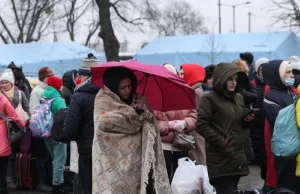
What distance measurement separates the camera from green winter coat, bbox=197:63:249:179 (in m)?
5.77

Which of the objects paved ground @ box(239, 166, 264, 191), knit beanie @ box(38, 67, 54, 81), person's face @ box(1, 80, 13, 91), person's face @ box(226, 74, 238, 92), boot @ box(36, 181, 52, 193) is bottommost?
paved ground @ box(239, 166, 264, 191)

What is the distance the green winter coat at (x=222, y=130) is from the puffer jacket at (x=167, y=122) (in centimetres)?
95

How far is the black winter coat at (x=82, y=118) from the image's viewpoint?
5.88 metres

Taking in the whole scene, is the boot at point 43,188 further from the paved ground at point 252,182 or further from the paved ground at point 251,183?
the paved ground at point 252,182

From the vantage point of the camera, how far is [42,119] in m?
8.58

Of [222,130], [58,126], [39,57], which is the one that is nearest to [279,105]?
[222,130]

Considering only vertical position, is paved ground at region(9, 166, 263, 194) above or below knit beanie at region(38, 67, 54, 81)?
below

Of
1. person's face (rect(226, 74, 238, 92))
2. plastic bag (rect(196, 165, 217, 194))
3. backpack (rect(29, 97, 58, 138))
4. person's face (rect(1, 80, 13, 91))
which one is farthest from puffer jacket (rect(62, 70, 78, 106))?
person's face (rect(226, 74, 238, 92))

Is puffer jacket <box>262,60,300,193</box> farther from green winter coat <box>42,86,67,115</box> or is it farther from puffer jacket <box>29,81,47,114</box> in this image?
puffer jacket <box>29,81,47,114</box>

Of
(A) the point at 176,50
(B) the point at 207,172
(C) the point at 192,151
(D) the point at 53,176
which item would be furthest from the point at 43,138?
(A) the point at 176,50

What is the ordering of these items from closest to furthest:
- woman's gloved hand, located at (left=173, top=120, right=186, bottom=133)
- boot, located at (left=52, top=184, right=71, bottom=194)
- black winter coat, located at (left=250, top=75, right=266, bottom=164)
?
woman's gloved hand, located at (left=173, top=120, right=186, bottom=133), boot, located at (left=52, top=184, right=71, bottom=194), black winter coat, located at (left=250, top=75, right=266, bottom=164)

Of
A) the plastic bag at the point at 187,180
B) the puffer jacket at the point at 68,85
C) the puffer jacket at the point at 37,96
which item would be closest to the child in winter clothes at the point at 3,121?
the puffer jacket at the point at 37,96

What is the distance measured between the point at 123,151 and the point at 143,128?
0.25m

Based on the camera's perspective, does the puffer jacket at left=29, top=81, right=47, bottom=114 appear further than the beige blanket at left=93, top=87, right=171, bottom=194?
Yes
